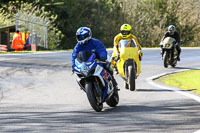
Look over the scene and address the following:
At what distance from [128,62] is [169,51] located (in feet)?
26.6

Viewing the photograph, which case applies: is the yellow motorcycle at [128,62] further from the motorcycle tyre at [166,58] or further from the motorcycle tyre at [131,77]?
the motorcycle tyre at [166,58]

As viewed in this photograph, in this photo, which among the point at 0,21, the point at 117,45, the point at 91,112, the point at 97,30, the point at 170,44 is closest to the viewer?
the point at 91,112

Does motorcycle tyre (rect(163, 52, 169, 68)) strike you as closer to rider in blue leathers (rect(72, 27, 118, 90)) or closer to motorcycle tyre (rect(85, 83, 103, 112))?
rider in blue leathers (rect(72, 27, 118, 90))

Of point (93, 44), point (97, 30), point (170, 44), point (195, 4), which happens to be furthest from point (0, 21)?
point (93, 44)

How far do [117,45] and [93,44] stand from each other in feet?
14.4

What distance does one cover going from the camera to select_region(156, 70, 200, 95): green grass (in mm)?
13706

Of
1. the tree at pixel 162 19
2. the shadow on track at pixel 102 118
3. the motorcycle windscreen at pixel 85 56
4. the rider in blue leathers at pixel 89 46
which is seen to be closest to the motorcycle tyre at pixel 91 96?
the shadow on track at pixel 102 118

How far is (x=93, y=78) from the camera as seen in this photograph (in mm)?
9156

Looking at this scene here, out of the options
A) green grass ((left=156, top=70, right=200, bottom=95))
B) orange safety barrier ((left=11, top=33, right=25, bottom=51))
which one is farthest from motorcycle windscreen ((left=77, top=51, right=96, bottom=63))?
orange safety barrier ((left=11, top=33, right=25, bottom=51))

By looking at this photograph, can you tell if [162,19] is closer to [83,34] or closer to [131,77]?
[131,77]

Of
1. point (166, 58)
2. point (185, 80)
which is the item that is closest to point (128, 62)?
point (185, 80)

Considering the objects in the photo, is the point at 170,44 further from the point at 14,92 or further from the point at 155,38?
the point at 155,38

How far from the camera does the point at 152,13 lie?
65625mm

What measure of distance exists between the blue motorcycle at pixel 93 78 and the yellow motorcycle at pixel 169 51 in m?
11.4
